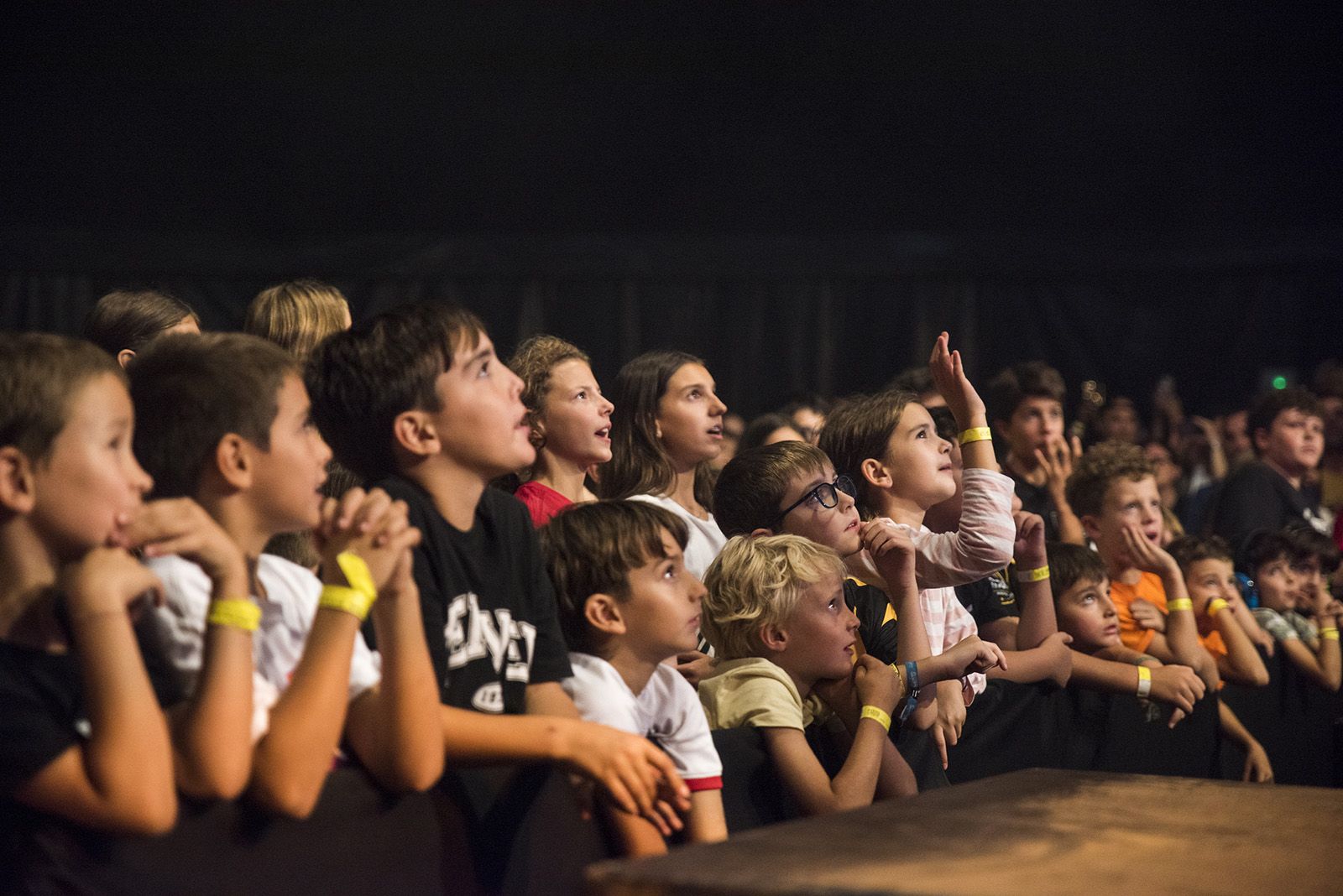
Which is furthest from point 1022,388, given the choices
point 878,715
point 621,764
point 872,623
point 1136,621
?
point 621,764

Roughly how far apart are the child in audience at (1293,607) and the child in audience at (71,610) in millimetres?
5045

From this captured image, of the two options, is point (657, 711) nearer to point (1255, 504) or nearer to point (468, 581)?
point (468, 581)

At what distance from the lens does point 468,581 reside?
8.19 feet

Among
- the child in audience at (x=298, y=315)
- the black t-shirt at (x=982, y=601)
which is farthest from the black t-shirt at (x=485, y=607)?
the black t-shirt at (x=982, y=601)

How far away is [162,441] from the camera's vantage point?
225 centimetres

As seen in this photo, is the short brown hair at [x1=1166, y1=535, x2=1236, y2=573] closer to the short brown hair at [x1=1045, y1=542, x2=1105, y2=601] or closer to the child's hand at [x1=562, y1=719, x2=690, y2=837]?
the short brown hair at [x1=1045, y1=542, x2=1105, y2=601]

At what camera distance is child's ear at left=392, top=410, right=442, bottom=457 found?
8.53 feet

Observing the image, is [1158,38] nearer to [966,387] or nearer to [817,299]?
[817,299]

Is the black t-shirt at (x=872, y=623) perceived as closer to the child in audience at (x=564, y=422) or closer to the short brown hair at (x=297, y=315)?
the child in audience at (x=564, y=422)

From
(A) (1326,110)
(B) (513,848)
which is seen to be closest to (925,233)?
(A) (1326,110)

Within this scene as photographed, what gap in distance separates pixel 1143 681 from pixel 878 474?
1.13 m

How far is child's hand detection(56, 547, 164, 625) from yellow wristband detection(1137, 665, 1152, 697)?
3.49m

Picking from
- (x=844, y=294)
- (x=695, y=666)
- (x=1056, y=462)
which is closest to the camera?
(x=695, y=666)

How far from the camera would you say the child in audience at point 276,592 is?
1949 mm
